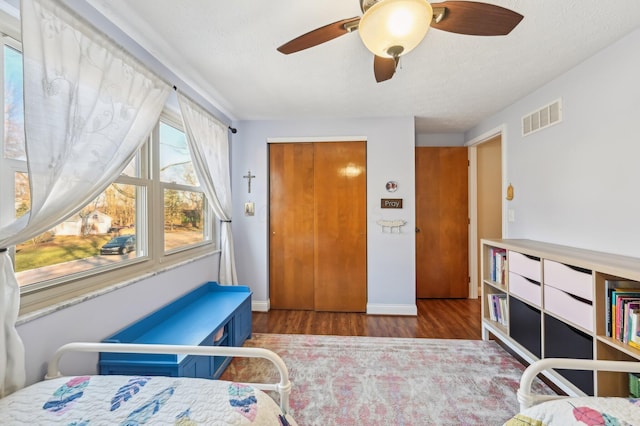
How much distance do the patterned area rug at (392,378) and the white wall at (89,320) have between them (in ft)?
2.75

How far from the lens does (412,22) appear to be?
3.41 ft

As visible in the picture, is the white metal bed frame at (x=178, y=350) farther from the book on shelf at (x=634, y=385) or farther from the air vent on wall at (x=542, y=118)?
the air vent on wall at (x=542, y=118)

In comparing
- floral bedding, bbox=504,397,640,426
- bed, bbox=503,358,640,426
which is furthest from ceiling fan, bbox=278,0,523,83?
floral bedding, bbox=504,397,640,426

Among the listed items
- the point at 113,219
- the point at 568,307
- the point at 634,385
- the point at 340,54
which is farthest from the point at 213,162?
the point at 634,385

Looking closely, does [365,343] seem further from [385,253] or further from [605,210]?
[605,210]

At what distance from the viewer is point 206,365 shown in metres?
1.76

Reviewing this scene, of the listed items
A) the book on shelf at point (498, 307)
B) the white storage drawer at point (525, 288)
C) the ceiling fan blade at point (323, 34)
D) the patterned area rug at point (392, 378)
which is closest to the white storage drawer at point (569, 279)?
the white storage drawer at point (525, 288)

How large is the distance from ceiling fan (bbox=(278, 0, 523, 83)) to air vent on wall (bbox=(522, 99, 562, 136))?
4.88ft

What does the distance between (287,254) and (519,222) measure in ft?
8.47

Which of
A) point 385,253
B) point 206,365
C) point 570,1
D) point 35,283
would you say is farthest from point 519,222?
point 35,283

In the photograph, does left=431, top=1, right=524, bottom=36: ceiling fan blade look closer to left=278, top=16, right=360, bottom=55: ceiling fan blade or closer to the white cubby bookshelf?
left=278, top=16, right=360, bottom=55: ceiling fan blade

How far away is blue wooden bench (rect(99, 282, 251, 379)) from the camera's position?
58.5 inches

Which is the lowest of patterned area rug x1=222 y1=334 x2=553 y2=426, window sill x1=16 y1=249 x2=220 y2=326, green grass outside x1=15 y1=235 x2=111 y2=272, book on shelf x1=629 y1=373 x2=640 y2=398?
patterned area rug x1=222 y1=334 x2=553 y2=426

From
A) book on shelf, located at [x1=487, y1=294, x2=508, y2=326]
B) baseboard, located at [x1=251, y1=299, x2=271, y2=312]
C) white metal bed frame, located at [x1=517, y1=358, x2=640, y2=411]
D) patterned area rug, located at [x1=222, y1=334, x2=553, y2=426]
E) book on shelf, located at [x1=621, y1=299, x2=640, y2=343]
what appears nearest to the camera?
white metal bed frame, located at [x1=517, y1=358, x2=640, y2=411]
